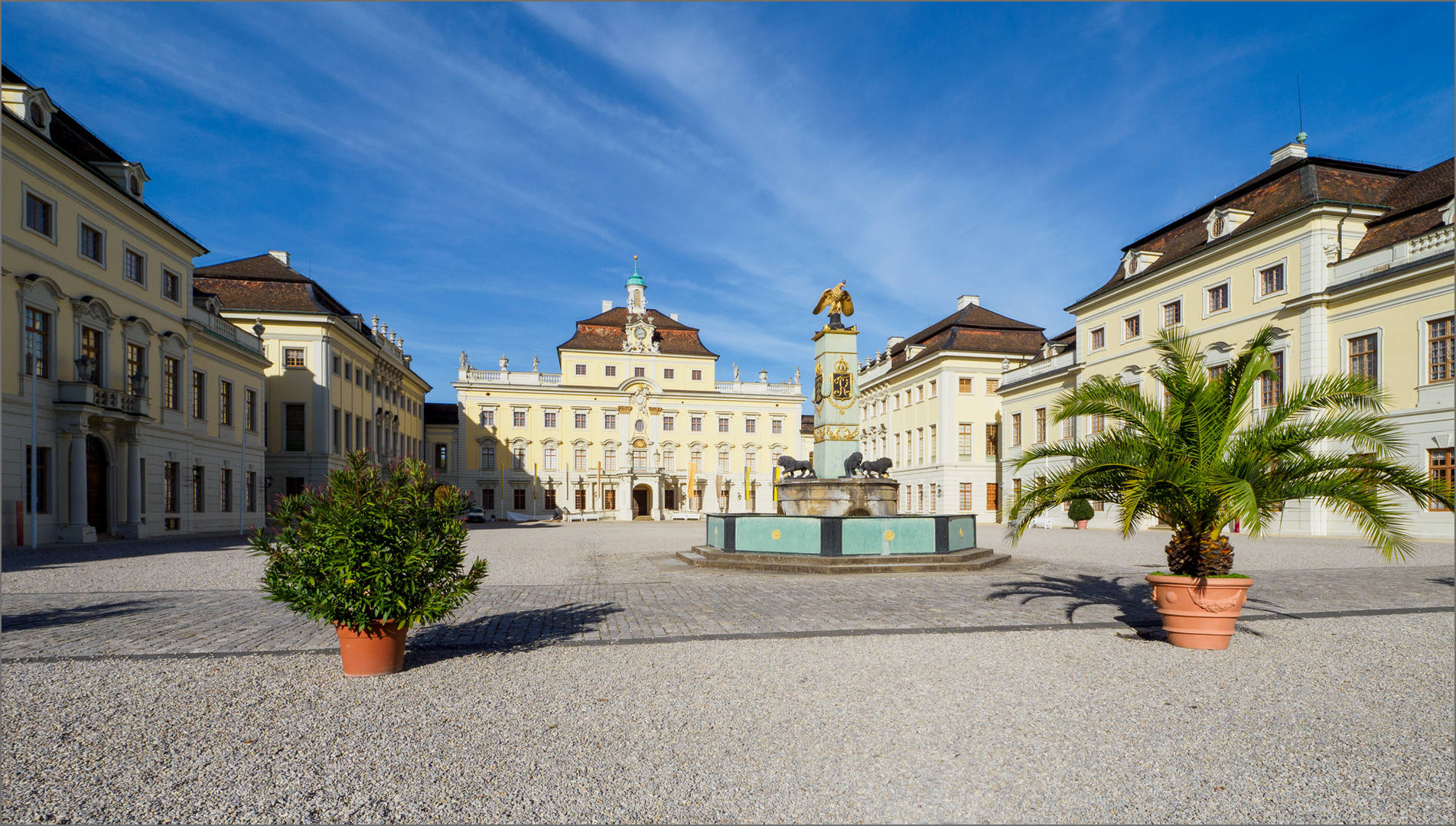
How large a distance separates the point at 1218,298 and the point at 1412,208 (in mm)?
7315

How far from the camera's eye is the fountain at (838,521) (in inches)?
610

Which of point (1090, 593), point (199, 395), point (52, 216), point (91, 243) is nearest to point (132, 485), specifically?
point (199, 395)

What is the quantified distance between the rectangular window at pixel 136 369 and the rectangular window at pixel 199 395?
3.84 meters

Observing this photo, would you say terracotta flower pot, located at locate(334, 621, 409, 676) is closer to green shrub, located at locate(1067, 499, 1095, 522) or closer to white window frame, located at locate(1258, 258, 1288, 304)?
white window frame, located at locate(1258, 258, 1288, 304)

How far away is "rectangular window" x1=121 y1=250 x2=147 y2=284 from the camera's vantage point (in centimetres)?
2669

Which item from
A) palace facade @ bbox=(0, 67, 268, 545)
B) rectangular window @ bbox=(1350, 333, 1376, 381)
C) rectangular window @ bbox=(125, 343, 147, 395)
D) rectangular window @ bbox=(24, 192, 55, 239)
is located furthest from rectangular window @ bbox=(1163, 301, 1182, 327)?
rectangular window @ bbox=(24, 192, 55, 239)

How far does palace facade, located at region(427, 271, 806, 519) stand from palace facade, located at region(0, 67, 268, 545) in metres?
29.9

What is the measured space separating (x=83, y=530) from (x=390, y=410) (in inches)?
1308

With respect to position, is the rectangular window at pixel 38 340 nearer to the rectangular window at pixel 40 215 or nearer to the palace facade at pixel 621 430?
the rectangular window at pixel 40 215

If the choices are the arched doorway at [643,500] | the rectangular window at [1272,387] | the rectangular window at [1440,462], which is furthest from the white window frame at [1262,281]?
the arched doorway at [643,500]

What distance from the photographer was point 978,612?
32.9 feet

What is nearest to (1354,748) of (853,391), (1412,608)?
(1412,608)

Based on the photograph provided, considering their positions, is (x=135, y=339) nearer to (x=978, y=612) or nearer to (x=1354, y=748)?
(x=978, y=612)

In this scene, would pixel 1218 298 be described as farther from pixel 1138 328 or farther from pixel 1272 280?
pixel 1138 328
